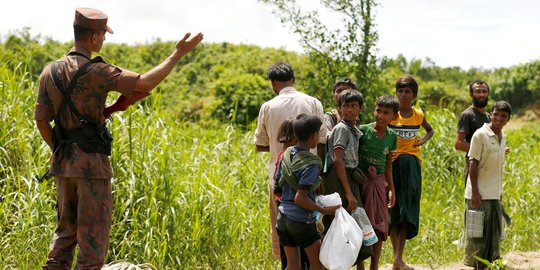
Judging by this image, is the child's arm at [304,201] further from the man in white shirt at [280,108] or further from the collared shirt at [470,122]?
the collared shirt at [470,122]

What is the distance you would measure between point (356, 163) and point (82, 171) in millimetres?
2084

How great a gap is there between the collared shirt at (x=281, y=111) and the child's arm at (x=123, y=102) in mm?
1417

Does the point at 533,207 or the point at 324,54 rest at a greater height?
the point at 324,54

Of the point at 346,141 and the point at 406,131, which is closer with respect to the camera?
the point at 346,141

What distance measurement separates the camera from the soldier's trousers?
461 centimetres

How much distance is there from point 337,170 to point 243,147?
4722 millimetres

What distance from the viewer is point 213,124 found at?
47.7 ft

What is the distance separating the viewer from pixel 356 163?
226 inches

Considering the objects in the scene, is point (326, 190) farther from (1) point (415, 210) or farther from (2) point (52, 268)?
(2) point (52, 268)

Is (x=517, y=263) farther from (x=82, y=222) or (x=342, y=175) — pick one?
(x=82, y=222)

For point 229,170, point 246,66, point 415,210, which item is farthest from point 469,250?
point 246,66

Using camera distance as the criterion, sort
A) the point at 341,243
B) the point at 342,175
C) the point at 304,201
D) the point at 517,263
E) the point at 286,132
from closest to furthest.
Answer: the point at 304,201
the point at 341,243
the point at 286,132
the point at 342,175
the point at 517,263

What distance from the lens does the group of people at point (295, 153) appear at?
14.9 feet

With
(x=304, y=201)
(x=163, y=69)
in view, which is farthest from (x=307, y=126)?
(x=163, y=69)
